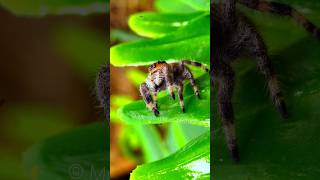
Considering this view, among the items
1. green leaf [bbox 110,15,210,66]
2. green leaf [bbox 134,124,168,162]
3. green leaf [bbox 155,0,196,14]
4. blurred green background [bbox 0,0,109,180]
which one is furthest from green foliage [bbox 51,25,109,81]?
green leaf [bbox 134,124,168,162]

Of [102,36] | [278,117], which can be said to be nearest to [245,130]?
[278,117]

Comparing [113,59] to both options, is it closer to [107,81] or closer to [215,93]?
[107,81]

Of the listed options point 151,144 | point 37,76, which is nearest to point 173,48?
point 37,76

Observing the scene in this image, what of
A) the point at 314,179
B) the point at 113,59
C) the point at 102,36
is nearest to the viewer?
the point at 314,179

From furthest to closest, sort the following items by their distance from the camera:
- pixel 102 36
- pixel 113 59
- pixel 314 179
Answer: pixel 113 59 → pixel 102 36 → pixel 314 179

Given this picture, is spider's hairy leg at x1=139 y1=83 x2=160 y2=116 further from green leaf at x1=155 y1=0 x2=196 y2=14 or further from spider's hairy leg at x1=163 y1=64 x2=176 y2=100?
green leaf at x1=155 y1=0 x2=196 y2=14

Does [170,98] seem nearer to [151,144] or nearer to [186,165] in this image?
[186,165]
